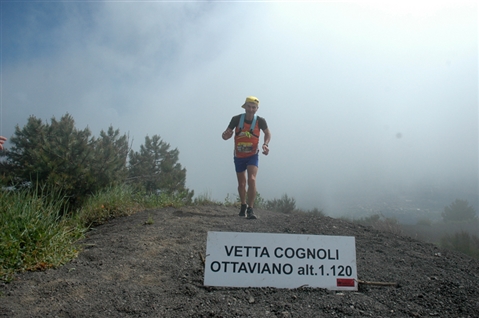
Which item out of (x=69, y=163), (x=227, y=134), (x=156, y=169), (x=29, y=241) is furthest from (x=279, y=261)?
(x=156, y=169)

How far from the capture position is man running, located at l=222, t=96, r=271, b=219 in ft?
17.8

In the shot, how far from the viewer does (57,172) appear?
8.16m

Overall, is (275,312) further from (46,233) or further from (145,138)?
(145,138)

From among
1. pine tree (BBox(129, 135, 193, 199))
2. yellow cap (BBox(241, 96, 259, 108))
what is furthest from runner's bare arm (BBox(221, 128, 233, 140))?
pine tree (BBox(129, 135, 193, 199))

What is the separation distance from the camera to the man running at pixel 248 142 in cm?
541

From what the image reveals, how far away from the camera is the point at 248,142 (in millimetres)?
5461

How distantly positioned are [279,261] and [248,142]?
279 cm

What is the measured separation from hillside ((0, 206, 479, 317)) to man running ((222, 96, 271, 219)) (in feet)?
3.62

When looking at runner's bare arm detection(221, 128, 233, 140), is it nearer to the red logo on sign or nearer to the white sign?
the white sign

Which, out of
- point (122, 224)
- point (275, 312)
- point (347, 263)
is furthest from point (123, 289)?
point (122, 224)

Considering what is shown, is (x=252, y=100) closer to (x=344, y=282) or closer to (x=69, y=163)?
(x=344, y=282)

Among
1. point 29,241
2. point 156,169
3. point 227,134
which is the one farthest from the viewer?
point 156,169

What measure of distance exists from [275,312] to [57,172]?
7.24 m

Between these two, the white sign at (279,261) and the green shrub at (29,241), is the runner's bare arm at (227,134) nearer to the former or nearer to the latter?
the green shrub at (29,241)
